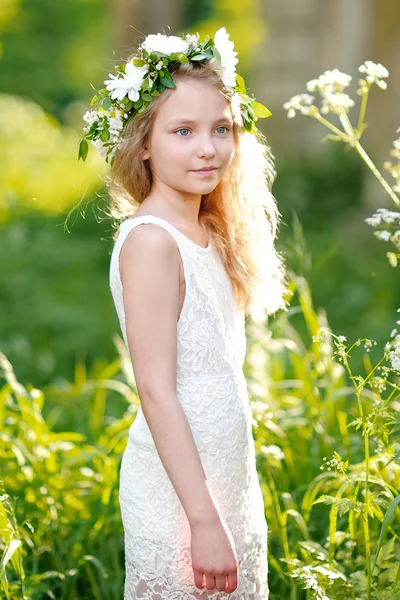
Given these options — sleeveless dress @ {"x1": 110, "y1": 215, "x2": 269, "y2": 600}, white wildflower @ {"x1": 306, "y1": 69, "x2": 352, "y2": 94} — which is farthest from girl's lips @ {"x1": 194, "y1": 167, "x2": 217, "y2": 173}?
white wildflower @ {"x1": 306, "y1": 69, "x2": 352, "y2": 94}

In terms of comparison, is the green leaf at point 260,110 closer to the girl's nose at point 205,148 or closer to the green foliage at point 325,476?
the girl's nose at point 205,148

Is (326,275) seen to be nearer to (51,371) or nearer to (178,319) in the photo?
(51,371)

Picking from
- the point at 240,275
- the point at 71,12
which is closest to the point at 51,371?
the point at 240,275

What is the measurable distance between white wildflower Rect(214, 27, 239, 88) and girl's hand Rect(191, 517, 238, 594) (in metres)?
0.99

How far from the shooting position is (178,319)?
2111mm

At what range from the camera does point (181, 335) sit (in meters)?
2.12

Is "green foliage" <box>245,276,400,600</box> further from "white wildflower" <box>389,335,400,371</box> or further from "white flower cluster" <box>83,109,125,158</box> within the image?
"white flower cluster" <box>83,109,125,158</box>

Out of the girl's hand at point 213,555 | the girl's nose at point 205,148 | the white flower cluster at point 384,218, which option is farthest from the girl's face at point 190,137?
the girl's hand at point 213,555

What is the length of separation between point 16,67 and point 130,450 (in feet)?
59.2

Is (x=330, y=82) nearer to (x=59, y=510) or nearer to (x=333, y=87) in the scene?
(x=333, y=87)

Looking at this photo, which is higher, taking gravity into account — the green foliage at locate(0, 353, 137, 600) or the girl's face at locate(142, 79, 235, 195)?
the girl's face at locate(142, 79, 235, 195)

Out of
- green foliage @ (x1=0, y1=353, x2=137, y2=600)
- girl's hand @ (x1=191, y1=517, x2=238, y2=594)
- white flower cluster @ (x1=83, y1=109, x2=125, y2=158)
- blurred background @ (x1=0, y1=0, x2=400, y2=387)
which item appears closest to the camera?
girl's hand @ (x1=191, y1=517, x2=238, y2=594)

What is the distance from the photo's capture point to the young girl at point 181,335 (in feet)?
6.55

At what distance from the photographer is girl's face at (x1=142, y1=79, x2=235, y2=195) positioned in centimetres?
211
